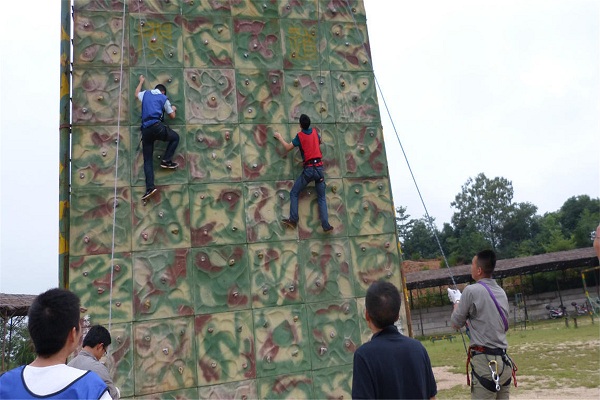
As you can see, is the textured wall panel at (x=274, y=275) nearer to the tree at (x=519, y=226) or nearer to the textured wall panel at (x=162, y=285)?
the textured wall panel at (x=162, y=285)

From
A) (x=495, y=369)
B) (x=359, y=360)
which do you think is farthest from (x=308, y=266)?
(x=359, y=360)

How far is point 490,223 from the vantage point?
67.4 m

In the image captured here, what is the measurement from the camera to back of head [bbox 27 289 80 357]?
234cm

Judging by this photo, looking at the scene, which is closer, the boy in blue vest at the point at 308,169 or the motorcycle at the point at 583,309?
the boy in blue vest at the point at 308,169

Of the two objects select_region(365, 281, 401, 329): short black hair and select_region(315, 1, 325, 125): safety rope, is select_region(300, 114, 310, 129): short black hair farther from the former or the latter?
select_region(365, 281, 401, 329): short black hair

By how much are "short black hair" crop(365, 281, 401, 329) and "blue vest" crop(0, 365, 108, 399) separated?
1.41 m

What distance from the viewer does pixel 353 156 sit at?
760 cm

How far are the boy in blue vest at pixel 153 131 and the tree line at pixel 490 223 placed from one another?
52.8 m

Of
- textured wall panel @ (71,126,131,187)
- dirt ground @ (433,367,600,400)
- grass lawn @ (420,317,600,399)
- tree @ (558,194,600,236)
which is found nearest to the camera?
textured wall panel @ (71,126,131,187)

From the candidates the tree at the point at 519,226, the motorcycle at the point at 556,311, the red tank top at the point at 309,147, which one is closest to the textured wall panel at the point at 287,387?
the red tank top at the point at 309,147

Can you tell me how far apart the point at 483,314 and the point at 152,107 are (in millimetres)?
4646

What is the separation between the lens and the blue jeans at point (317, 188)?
23.1ft

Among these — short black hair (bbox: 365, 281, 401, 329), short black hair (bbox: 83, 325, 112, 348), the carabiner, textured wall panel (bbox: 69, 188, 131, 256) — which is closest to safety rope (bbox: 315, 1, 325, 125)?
textured wall panel (bbox: 69, 188, 131, 256)

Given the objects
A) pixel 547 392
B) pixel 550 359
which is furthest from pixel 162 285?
pixel 550 359
